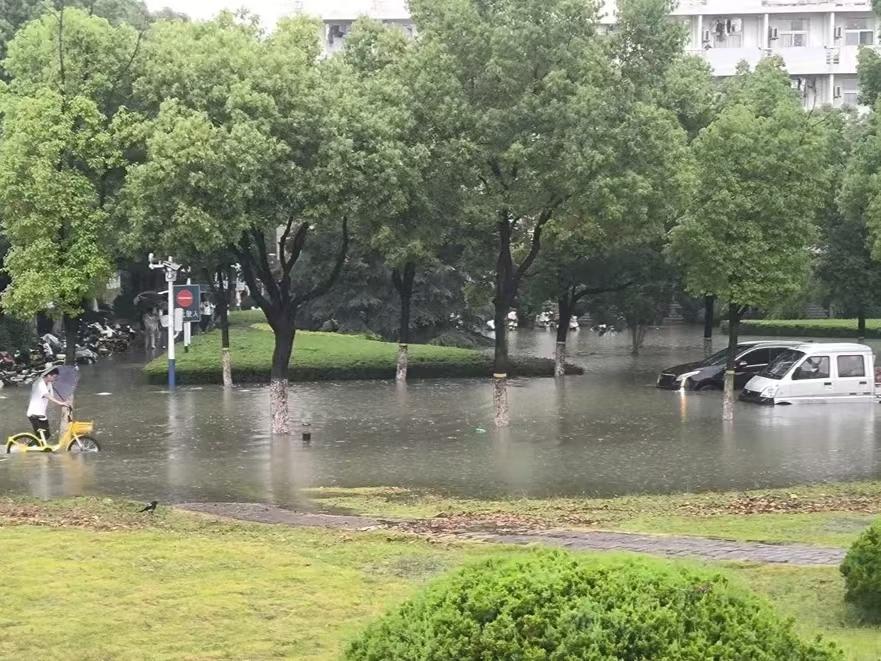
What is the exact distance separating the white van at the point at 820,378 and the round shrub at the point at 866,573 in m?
23.0

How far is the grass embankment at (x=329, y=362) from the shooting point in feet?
113

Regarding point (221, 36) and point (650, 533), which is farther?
point (221, 36)

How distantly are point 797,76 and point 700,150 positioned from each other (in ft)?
156

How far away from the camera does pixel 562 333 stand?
38875 millimetres

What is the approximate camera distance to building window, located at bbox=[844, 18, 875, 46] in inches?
2803

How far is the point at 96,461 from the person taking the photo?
20094 millimetres

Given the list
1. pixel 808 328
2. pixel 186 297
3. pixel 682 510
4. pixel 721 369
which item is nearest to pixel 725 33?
pixel 808 328

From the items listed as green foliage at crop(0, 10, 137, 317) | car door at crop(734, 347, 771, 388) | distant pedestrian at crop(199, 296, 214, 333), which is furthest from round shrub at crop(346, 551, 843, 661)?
distant pedestrian at crop(199, 296, 214, 333)

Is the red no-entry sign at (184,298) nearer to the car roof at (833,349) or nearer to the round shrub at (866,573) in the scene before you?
the car roof at (833,349)

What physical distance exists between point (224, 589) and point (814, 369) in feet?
80.5

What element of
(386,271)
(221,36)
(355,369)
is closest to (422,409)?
(355,369)

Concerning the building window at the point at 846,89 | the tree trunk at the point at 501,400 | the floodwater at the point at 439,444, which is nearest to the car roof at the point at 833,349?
the floodwater at the point at 439,444

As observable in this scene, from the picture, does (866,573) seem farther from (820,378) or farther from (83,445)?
(820,378)

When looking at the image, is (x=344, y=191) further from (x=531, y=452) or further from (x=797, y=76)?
(x=797, y=76)
